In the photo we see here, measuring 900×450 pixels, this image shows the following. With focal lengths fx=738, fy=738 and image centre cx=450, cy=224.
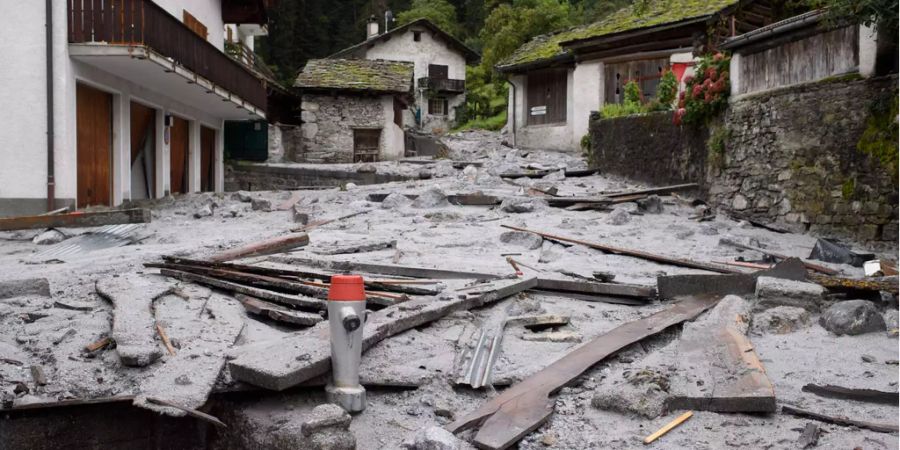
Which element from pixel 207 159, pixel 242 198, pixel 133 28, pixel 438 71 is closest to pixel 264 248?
pixel 133 28

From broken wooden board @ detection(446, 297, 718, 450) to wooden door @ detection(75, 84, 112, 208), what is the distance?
459 inches

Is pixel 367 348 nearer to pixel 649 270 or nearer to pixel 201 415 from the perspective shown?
pixel 201 415

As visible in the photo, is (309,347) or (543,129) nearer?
(309,347)

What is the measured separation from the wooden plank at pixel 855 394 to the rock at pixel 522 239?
5208 millimetres

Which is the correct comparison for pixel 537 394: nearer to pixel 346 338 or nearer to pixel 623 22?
pixel 346 338

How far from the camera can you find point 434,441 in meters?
3.53

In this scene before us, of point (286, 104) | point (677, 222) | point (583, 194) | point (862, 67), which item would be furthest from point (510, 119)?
point (862, 67)

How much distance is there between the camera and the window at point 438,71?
4316 centimetres

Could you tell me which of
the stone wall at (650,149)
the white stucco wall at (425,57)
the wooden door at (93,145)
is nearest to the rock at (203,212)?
the wooden door at (93,145)

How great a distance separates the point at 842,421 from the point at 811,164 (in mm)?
6863

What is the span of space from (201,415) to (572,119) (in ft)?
73.2

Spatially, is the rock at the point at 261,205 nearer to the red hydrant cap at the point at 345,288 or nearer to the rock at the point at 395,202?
the rock at the point at 395,202

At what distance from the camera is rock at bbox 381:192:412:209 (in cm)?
1348

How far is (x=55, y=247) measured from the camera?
9297 mm
